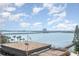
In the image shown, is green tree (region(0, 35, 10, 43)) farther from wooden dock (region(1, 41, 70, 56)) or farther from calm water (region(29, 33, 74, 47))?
calm water (region(29, 33, 74, 47))

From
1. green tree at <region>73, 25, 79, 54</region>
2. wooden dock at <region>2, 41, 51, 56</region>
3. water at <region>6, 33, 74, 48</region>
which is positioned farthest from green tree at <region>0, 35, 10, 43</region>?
green tree at <region>73, 25, 79, 54</region>

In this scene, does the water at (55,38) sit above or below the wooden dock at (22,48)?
above

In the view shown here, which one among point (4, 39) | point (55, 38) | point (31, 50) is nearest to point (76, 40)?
point (55, 38)

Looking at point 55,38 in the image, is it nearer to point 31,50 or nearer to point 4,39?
point 31,50

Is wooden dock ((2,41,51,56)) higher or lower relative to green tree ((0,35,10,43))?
lower

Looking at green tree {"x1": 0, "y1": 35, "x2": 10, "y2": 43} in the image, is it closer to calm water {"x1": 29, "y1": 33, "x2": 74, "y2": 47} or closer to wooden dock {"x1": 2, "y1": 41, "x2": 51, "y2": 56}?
wooden dock {"x1": 2, "y1": 41, "x2": 51, "y2": 56}

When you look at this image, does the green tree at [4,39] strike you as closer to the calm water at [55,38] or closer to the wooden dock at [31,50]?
the wooden dock at [31,50]

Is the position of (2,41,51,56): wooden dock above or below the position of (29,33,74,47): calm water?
below

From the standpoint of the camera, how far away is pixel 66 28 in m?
1.48

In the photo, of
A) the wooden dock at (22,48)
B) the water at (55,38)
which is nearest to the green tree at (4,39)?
the wooden dock at (22,48)

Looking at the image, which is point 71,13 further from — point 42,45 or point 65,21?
point 42,45

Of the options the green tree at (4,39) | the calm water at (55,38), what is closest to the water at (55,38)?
the calm water at (55,38)

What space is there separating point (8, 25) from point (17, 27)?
0.08 m

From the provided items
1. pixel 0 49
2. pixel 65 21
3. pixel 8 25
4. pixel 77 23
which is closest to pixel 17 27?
pixel 8 25
